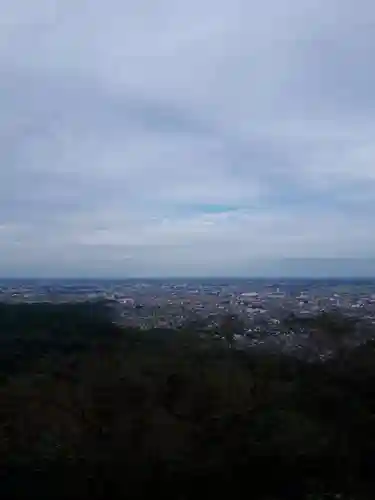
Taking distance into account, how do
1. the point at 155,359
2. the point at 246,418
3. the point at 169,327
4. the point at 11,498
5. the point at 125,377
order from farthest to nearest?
1. the point at 169,327
2. the point at 155,359
3. the point at 125,377
4. the point at 246,418
5. the point at 11,498

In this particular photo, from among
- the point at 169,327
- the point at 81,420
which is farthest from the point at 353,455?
the point at 169,327

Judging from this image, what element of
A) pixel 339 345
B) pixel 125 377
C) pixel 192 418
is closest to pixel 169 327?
pixel 339 345

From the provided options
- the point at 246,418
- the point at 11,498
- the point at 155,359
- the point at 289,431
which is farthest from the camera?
Result: the point at 155,359

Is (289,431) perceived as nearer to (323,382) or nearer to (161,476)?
(161,476)

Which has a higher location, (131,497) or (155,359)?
(155,359)

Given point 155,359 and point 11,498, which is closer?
point 11,498

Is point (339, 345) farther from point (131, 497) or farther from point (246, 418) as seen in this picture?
point (131, 497)
